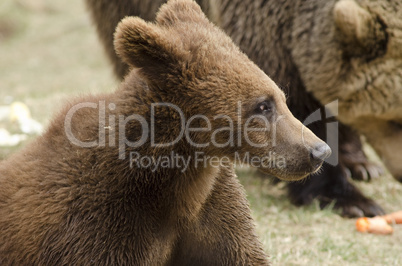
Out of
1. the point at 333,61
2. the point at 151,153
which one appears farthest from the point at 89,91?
the point at 333,61

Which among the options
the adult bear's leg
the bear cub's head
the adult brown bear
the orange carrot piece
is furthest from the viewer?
the orange carrot piece

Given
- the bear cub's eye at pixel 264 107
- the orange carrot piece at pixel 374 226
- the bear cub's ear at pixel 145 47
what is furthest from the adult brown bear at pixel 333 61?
the bear cub's ear at pixel 145 47

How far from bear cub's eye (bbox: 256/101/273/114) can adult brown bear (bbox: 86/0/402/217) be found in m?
1.93

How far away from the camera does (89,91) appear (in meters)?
3.53

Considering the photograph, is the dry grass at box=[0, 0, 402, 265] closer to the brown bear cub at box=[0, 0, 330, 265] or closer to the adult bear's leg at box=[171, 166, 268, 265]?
the brown bear cub at box=[0, 0, 330, 265]

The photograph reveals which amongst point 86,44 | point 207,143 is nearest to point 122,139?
point 207,143

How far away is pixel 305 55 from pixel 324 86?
12.2 inches

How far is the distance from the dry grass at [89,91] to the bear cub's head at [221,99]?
0.70 m

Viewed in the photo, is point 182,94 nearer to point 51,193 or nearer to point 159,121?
point 159,121

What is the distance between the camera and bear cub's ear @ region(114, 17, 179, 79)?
2.76 m

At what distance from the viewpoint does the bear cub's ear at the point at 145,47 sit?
2.76 m

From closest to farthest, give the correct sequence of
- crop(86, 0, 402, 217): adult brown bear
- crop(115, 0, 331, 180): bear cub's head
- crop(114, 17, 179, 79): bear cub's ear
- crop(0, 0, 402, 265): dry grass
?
crop(114, 17, 179, 79): bear cub's ear → crop(115, 0, 331, 180): bear cub's head → crop(0, 0, 402, 265): dry grass → crop(86, 0, 402, 217): adult brown bear

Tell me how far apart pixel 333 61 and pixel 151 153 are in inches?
100

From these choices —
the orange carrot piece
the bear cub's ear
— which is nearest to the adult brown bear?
the orange carrot piece
